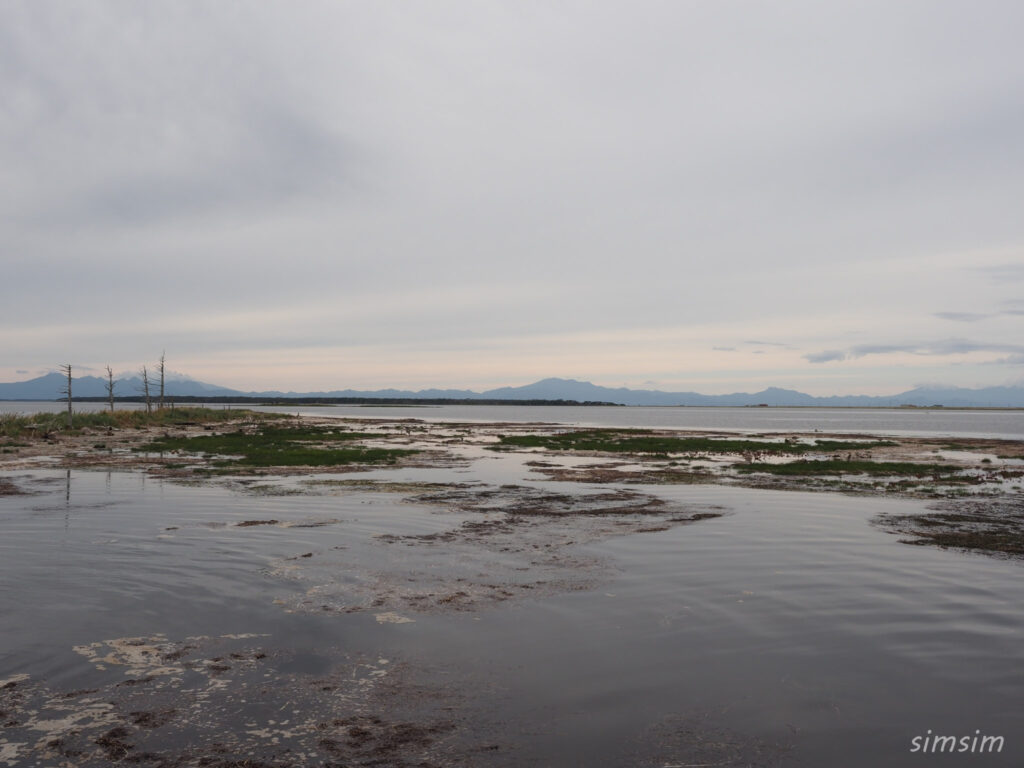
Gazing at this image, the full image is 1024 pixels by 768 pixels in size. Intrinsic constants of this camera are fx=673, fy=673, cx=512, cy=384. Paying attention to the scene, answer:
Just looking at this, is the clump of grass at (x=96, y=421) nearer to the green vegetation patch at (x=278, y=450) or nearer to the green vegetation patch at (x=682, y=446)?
the green vegetation patch at (x=278, y=450)

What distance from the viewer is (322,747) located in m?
6.94

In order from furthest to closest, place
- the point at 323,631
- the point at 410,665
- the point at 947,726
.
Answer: the point at 323,631 → the point at 410,665 → the point at 947,726

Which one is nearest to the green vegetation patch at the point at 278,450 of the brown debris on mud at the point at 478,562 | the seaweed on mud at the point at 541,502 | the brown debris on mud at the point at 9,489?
the brown debris on mud at the point at 9,489

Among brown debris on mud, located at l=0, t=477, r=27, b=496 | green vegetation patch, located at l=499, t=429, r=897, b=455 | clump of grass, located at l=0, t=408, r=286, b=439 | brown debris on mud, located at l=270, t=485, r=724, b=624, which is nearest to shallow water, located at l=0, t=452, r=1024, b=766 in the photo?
brown debris on mud, located at l=270, t=485, r=724, b=624

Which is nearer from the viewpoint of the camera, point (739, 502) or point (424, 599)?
point (424, 599)

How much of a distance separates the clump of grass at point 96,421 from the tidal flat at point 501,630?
131 ft

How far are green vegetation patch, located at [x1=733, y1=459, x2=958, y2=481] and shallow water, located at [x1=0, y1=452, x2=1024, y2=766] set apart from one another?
1705 cm

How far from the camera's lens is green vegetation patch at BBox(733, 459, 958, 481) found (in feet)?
114

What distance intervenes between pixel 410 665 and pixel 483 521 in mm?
11565

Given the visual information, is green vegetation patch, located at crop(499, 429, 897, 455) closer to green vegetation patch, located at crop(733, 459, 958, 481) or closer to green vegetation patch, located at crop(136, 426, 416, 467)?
green vegetation patch, located at crop(733, 459, 958, 481)

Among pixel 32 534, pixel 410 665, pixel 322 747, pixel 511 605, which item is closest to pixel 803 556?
pixel 511 605

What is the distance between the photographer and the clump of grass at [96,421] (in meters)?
57.0

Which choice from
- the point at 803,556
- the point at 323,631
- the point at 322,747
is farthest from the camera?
the point at 803,556

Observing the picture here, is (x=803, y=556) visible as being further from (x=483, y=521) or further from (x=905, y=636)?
(x=483, y=521)
